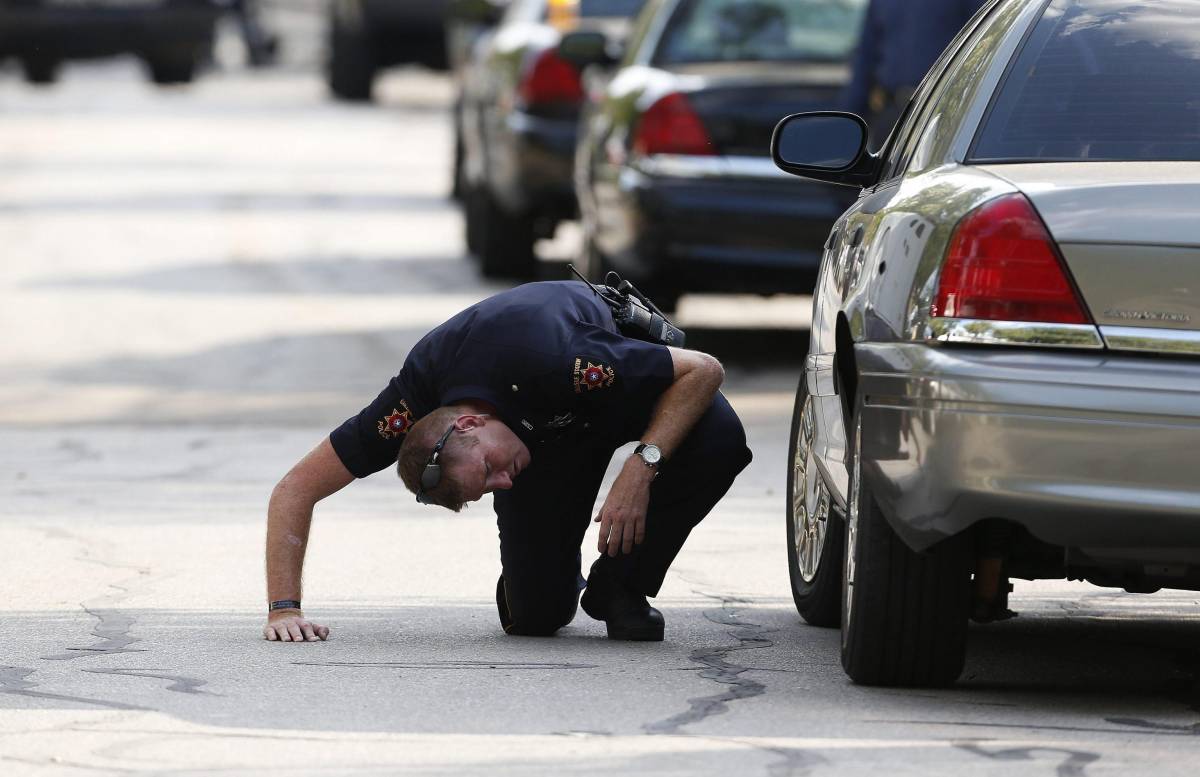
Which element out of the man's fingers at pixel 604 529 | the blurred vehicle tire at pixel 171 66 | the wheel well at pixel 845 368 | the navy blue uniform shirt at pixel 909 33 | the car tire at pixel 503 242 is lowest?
the blurred vehicle tire at pixel 171 66

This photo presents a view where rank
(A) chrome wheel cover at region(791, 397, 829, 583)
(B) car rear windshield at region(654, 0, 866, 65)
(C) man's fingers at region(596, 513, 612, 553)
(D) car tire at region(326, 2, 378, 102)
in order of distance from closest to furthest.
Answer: (C) man's fingers at region(596, 513, 612, 553) → (A) chrome wheel cover at region(791, 397, 829, 583) → (B) car rear windshield at region(654, 0, 866, 65) → (D) car tire at region(326, 2, 378, 102)

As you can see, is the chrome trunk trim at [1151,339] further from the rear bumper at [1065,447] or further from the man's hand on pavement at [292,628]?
the man's hand on pavement at [292,628]

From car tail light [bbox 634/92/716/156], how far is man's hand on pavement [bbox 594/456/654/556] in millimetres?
5216

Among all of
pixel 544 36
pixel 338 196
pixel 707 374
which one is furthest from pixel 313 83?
pixel 707 374

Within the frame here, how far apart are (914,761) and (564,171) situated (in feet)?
31.8

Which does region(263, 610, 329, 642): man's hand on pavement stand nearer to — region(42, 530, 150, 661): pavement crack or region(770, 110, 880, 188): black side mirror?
region(42, 530, 150, 661): pavement crack

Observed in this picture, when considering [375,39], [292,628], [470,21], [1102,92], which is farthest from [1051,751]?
[375,39]

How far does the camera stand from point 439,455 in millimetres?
5480

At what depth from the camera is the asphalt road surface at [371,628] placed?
476cm

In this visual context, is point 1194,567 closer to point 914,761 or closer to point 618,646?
point 914,761

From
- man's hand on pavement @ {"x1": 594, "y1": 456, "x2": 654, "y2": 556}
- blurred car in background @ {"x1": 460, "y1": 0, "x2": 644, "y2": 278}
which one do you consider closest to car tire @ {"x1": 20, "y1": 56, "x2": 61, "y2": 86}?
blurred car in background @ {"x1": 460, "y1": 0, "x2": 644, "y2": 278}

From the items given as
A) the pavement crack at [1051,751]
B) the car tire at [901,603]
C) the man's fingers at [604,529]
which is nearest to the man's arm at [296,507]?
the man's fingers at [604,529]

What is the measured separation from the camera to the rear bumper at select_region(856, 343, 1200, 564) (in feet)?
15.1

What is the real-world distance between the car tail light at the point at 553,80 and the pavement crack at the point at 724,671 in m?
7.64
